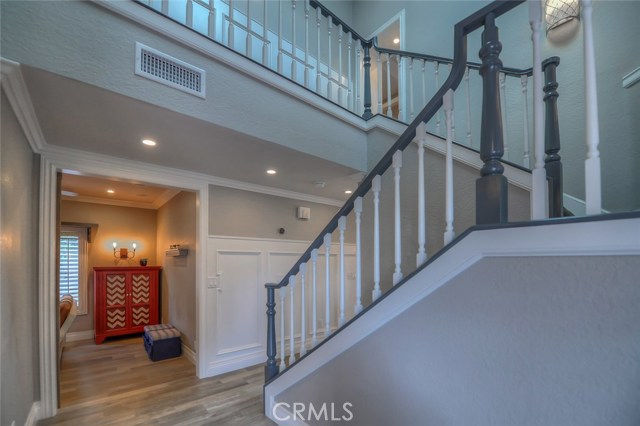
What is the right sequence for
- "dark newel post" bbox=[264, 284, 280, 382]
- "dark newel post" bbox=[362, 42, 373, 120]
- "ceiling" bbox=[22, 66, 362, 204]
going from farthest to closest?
"dark newel post" bbox=[362, 42, 373, 120] → "dark newel post" bbox=[264, 284, 280, 382] → "ceiling" bbox=[22, 66, 362, 204]

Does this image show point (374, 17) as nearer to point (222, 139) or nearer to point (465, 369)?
point (222, 139)

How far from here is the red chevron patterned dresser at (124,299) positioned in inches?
187

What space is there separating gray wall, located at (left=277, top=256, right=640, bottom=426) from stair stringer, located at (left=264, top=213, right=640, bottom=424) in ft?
0.11

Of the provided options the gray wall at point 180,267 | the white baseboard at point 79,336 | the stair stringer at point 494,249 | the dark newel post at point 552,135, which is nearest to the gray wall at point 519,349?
the stair stringer at point 494,249

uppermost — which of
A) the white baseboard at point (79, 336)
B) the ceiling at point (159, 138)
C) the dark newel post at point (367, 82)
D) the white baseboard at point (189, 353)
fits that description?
the dark newel post at point (367, 82)

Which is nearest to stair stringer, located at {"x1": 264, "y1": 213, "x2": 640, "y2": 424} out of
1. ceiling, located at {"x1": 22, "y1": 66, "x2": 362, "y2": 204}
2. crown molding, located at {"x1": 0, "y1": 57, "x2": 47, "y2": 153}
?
ceiling, located at {"x1": 22, "y1": 66, "x2": 362, "y2": 204}

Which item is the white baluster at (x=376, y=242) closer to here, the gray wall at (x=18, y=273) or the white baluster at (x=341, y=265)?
the white baluster at (x=341, y=265)

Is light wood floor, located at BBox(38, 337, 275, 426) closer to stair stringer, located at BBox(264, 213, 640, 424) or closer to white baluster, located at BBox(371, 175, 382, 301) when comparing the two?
stair stringer, located at BBox(264, 213, 640, 424)

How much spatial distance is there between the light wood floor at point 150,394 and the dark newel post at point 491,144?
90.8 inches

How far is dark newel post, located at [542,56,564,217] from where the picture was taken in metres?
1.54

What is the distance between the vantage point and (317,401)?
197cm

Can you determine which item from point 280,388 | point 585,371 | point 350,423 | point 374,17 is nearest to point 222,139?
point 280,388

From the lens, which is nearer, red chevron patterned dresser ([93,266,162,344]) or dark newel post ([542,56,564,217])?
dark newel post ([542,56,564,217])

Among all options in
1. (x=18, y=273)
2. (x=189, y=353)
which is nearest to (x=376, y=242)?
(x=18, y=273)
